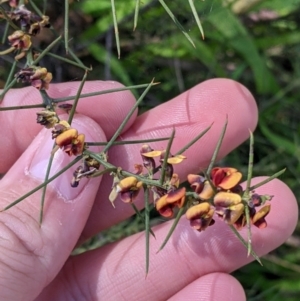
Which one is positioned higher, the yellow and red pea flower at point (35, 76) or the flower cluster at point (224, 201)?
the yellow and red pea flower at point (35, 76)

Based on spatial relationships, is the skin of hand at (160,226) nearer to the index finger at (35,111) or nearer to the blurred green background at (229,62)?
the index finger at (35,111)

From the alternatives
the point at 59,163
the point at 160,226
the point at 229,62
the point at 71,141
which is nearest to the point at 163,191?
the point at 71,141

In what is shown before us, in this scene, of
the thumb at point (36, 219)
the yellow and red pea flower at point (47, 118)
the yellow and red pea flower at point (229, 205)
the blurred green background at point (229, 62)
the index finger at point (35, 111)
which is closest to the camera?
the yellow and red pea flower at point (229, 205)

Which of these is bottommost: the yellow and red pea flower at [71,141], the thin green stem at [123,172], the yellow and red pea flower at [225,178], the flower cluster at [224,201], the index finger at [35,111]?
the index finger at [35,111]

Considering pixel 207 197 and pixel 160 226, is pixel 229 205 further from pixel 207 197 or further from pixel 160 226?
pixel 160 226

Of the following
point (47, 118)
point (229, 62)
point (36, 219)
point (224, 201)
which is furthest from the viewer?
point (229, 62)

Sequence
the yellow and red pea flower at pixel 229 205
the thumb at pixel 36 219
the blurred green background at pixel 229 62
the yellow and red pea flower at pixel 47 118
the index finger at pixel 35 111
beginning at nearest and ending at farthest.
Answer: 1. the yellow and red pea flower at pixel 229 205
2. the yellow and red pea flower at pixel 47 118
3. the thumb at pixel 36 219
4. the index finger at pixel 35 111
5. the blurred green background at pixel 229 62

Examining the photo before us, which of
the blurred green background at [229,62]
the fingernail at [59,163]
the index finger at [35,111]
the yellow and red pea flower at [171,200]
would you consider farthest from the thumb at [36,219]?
the blurred green background at [229,62]

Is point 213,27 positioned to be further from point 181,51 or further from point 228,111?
point 228,111
